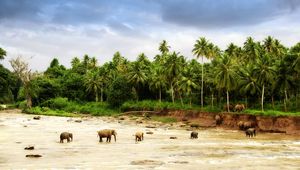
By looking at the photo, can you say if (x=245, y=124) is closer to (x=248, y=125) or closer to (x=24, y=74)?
(x=248, y=125)

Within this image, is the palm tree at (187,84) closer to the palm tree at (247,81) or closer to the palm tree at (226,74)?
the palm tree at (247,81)

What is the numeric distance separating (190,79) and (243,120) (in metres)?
22.0

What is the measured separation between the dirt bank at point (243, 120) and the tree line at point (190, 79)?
5.02 meters

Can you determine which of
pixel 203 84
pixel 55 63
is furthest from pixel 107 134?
pixel 55 63

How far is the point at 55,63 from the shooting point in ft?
477

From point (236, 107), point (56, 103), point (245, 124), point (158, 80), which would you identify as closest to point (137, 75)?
point (158, 80)

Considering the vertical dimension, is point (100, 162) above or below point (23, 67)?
below

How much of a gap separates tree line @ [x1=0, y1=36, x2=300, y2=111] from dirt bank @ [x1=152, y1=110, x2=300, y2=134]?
5021mm

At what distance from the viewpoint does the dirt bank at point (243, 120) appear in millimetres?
54094

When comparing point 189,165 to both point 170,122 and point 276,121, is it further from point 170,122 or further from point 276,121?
point 170,122

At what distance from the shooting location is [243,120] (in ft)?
199

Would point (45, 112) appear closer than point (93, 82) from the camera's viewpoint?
Yes

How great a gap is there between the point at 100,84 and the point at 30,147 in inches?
2957

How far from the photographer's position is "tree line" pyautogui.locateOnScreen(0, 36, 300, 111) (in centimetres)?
6844
